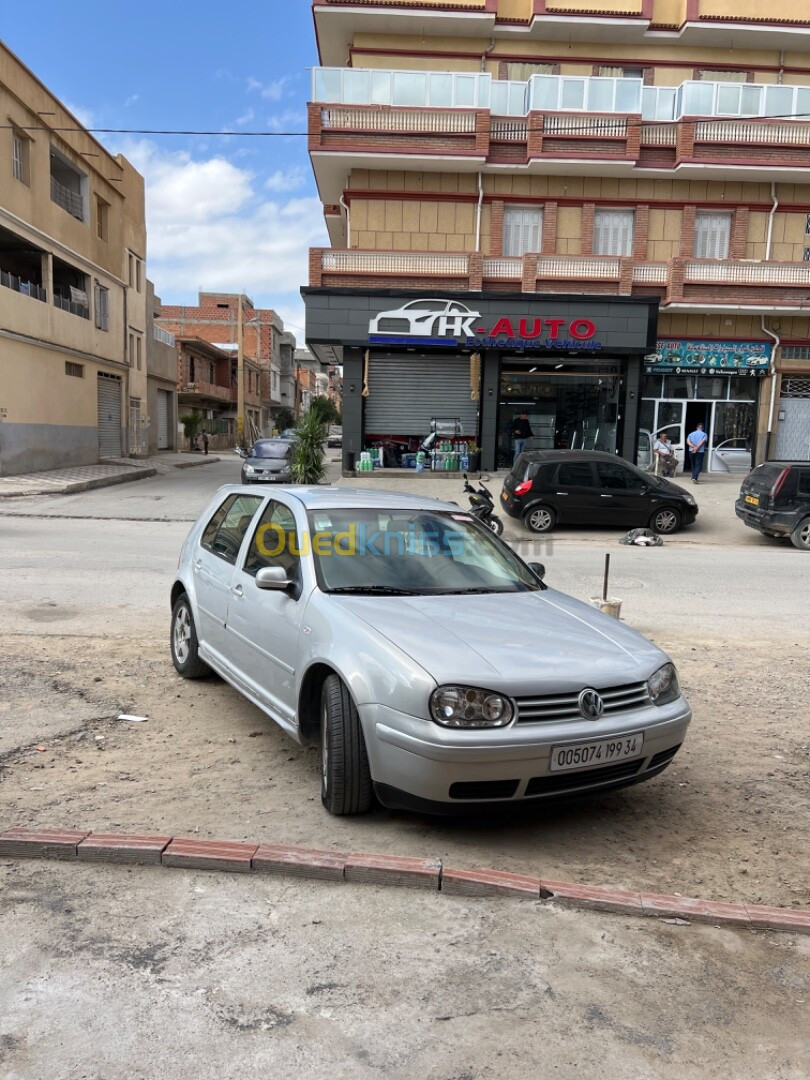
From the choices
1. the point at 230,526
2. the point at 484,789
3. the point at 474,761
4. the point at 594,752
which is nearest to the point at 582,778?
the point at 594,752

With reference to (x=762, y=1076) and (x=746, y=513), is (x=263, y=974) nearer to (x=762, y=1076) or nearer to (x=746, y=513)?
(x=762, y=1076)

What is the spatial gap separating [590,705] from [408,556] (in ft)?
5.16

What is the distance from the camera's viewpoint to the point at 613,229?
2464cm

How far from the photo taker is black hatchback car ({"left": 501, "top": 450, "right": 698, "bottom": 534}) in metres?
16.3

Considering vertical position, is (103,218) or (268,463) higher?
(103,218)

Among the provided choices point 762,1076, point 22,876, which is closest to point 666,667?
point 762,1076

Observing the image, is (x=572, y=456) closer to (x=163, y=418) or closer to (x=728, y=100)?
(x=728, y=100)

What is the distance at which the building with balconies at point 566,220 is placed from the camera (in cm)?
2288

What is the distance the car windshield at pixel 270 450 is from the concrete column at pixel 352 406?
2.20m

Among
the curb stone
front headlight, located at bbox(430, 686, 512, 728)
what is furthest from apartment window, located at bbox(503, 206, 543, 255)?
the curb stone

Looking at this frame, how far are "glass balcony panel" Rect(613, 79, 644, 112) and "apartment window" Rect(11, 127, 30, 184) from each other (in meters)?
17.2

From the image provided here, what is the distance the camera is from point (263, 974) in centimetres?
273

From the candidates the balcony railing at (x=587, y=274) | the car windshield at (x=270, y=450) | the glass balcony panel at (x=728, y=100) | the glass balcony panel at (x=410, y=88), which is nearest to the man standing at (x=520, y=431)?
the balcony railing at (x=587, y=274)

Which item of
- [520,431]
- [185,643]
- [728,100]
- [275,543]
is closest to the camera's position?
[275,543]
